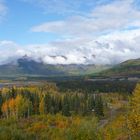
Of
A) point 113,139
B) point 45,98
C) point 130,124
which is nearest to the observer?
point 130,124

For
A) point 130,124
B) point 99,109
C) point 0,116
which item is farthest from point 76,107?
point 130,124

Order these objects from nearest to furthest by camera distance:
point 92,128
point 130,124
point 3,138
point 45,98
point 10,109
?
point 92,128
point 130,124
point 3,138
point 10,109
point 45,98

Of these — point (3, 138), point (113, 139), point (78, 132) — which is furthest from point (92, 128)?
point (3, 138)

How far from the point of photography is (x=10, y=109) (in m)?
172

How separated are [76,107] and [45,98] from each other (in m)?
17.6

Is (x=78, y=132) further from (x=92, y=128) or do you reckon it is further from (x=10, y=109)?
(x=10, y=109)

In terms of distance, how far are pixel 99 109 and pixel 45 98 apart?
30189mm

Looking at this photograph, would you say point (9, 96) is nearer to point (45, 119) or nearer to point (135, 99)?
point (45, 119)

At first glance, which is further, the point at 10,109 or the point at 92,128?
the point at 10,109

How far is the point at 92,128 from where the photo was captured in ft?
172

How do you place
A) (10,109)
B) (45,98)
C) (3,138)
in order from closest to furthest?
(3,138) < (10,109) < (45,98)

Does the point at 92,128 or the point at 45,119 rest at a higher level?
the point at 92,128

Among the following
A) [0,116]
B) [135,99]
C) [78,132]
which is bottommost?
[0,116]

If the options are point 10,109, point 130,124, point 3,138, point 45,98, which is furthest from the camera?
point 45,98
